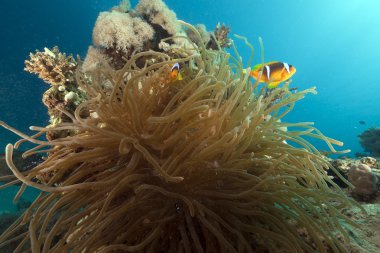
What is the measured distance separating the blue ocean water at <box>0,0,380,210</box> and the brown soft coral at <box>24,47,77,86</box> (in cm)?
3224

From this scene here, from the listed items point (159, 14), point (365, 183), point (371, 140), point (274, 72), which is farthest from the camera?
point (371, 140)

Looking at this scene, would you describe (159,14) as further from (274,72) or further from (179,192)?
(179,192)

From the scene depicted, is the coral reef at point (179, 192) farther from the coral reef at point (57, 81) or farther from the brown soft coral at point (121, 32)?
Answer: the brown soft coral at point (121, 32)

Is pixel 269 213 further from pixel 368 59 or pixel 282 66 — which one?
pixel 368 59

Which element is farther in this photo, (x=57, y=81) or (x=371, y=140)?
(x=371, y=140)

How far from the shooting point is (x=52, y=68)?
14.1ft

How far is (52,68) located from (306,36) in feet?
344

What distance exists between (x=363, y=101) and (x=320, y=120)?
50.4ft

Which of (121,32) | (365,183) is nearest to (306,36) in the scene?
(121,32)

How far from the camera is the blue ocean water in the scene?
35844 millimetres

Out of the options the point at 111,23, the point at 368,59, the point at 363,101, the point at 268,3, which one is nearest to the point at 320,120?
the point at 363,101

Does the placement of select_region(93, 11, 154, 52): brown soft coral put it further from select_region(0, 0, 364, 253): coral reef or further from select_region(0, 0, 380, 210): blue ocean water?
select_region(0, 0, 380, 210): blue ocean water

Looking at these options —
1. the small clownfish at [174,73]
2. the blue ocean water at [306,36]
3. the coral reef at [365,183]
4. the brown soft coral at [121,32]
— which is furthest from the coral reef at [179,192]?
the blue ocean water at [306,36]

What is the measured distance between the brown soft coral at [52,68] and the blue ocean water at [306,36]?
3224 cm
